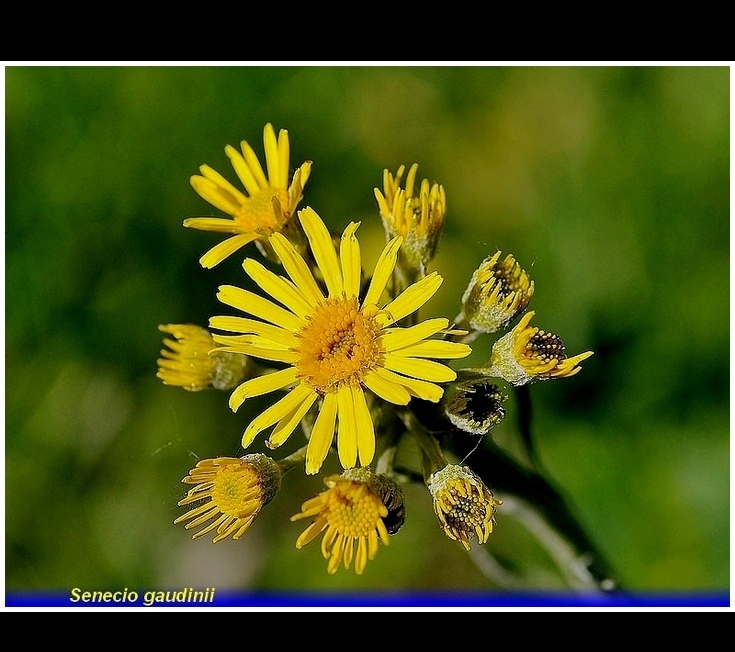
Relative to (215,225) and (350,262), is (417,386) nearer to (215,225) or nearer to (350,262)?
(350,262)

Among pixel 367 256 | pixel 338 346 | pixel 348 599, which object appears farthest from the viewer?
pixel 367 256

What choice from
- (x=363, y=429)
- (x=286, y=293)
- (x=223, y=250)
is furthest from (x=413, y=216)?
(x=363, y=429)

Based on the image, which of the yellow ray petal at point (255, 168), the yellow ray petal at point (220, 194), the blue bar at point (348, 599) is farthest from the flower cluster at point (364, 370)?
the blue bar at point (348, 599)

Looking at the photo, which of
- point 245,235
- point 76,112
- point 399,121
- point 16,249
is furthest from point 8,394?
point 399,121

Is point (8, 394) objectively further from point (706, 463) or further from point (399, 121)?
point (706, 463)

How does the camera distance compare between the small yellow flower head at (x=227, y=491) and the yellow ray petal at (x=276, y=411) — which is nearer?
the yellow ray petal at (x=276, y=411)

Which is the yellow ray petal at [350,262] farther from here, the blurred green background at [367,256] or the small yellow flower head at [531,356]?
the blurred green background at [367,256]
